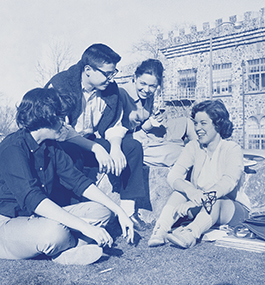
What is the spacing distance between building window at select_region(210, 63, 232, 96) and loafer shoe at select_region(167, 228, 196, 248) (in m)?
16.1

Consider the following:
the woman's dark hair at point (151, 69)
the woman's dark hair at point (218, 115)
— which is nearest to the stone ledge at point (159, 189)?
the woman's dark hair at point (218, 115)

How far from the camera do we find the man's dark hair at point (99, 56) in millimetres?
3188

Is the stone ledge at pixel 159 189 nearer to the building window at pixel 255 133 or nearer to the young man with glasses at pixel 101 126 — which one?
the young man with glasses at pixel 101 126

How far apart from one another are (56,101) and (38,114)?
6.3 inches

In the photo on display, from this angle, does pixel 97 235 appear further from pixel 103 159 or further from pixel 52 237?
pixel 103 159

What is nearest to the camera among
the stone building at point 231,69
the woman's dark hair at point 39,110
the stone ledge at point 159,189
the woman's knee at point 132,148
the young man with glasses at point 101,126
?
the woman's dark hair at point 39,110

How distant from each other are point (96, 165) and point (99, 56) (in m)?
0.96

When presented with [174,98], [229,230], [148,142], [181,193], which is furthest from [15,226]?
[174,98]

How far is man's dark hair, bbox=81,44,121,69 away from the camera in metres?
3.19

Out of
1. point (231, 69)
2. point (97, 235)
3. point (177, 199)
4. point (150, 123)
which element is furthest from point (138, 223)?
point (231, 69)

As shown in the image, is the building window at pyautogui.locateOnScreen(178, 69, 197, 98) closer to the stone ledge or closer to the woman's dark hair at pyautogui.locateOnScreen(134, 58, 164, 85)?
the stone ledge

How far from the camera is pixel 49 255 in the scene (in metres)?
2.37

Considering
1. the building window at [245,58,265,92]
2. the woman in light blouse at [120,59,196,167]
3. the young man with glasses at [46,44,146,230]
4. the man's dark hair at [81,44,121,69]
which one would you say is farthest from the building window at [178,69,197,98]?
the man's dark hair at [81,44,121,69]

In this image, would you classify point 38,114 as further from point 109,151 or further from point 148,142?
point 148,142
